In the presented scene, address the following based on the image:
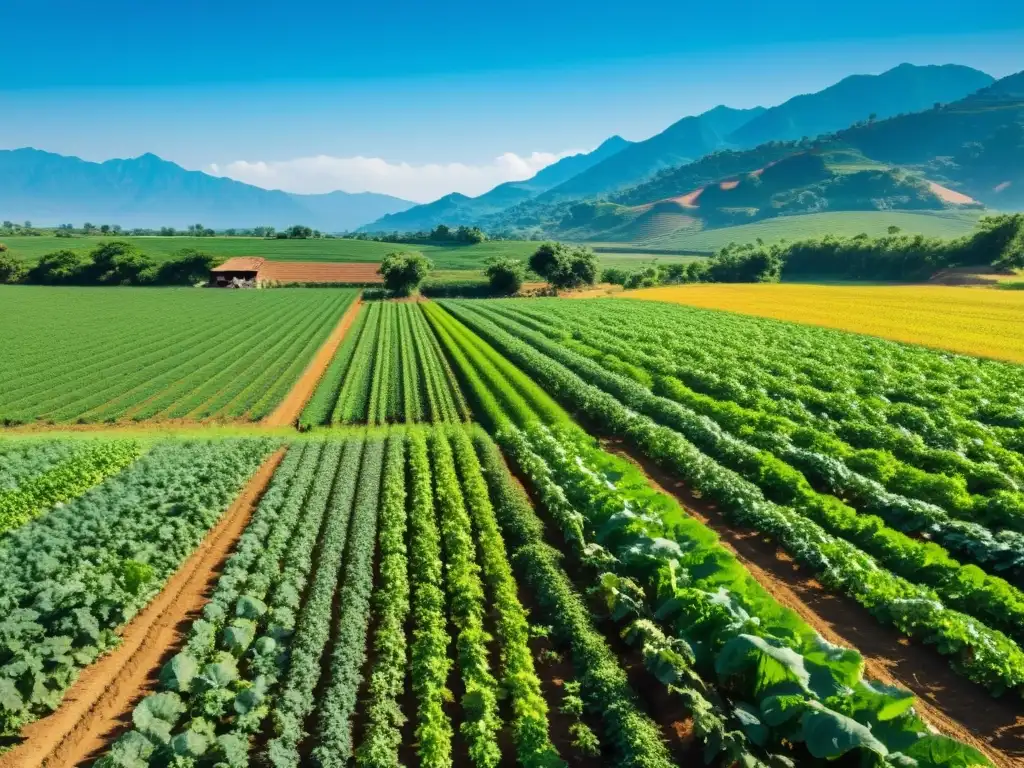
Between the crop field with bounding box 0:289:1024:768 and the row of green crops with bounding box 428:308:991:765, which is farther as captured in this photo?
the crop field with bounding box 0:289:1024:768

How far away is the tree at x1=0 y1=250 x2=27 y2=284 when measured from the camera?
98.8 m

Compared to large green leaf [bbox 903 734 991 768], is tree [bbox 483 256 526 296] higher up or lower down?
higher up

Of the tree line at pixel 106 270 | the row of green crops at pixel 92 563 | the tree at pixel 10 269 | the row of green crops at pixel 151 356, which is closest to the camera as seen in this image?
the row of green crops at pixel 92 563

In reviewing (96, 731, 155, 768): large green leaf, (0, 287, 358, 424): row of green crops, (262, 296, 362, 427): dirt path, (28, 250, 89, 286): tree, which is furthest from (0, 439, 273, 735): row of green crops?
(28, 250, 89, 286): tree

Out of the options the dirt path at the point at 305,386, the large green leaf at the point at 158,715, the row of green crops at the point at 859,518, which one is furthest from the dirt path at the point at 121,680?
the row of green crops at the point at 859,518

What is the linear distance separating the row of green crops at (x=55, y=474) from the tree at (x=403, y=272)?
215 feet

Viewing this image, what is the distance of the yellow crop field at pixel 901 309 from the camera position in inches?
1506

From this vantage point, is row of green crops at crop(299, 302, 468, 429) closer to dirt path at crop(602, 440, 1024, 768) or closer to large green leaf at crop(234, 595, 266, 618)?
large green leaf at crop(234, 595, 266, 618)

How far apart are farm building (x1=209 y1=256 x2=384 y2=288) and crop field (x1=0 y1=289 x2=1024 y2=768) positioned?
8157 centimetres

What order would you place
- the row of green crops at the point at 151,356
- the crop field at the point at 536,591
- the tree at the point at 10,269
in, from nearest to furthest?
the crop field at the point at 536,591 → the row of green crops at the point at 151,356 → the tree at the point at 10,269

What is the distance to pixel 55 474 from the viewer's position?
19.8m

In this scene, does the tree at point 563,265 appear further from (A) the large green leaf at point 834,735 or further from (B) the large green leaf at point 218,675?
(A) the large green leaf at point 834,735

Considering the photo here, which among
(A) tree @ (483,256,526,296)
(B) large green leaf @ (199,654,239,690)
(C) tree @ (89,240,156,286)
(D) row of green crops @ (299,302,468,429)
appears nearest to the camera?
(B) large green leaf @ (199,654,239,690)

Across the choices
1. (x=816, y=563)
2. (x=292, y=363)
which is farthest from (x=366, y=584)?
(x=292, y=363)
